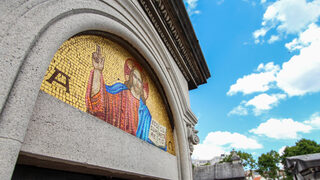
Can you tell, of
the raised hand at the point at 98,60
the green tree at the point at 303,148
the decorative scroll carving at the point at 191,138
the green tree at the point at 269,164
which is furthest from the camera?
the green tree at the point at 269,164

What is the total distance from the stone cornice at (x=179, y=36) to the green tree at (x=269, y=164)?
134 ft

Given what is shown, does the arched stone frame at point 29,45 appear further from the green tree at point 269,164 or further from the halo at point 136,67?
the green tree at point 269,164

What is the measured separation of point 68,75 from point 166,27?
283 cm

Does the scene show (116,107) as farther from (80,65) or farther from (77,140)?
(77,140)

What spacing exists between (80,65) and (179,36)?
3.11 m

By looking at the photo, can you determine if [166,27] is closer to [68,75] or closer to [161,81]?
[161,81]

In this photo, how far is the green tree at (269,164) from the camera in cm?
3634

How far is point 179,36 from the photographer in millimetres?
4574

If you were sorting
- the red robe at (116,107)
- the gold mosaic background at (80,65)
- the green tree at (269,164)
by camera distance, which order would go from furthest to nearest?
the green tree at (269,164)
the red robe at (116,107)
the gold mosaic background at (80,65)

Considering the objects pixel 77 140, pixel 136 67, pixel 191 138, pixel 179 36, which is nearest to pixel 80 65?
pixel 77 140

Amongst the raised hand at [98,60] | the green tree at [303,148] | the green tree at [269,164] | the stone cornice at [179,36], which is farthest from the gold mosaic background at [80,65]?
the green tree at [269,164]

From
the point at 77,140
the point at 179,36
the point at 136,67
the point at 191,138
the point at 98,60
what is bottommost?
the point at 77,140

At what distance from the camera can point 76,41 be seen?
Answer: 2053 mm

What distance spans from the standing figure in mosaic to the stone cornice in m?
1.10
